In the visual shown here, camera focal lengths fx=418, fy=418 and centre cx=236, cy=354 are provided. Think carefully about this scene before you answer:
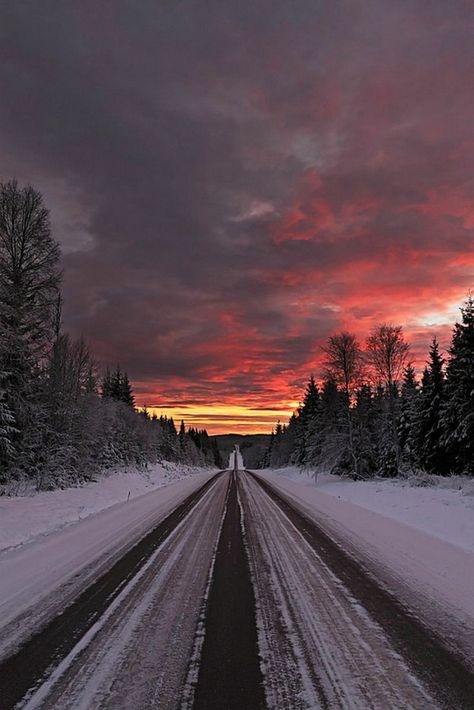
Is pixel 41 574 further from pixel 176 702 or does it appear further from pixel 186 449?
pixel 186 449

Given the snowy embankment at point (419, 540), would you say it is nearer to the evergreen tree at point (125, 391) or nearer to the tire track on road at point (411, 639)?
the tire track on road at point (411, 639)

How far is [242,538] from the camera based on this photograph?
895 cm

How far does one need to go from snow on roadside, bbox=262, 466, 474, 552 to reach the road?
404 centimetres

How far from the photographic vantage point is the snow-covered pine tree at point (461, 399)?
2477cm

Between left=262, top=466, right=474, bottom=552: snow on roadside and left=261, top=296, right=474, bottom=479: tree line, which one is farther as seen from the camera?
left=261, top=296, right=474, bottom=479: tree line

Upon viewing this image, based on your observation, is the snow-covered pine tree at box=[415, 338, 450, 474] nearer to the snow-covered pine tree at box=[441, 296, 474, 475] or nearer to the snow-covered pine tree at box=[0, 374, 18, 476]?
the snow-covered pine tree at box=[441, 296, 474, 475]

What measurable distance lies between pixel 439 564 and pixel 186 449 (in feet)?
288

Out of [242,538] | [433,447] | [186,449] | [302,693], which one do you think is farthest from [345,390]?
[186,449]

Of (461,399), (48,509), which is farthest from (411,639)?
(461,399)

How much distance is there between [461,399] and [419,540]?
19664 millimetres

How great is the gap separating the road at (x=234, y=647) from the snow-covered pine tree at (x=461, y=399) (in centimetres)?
2162

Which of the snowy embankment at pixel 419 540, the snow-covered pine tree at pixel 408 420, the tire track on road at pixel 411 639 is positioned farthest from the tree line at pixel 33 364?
the snow-covered pine tree at pixel 408 420

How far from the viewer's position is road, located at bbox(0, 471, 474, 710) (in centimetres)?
307

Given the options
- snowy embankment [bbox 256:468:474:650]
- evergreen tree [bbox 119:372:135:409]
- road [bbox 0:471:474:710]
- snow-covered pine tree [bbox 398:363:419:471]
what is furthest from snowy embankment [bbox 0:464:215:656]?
evergreen tree [bbox 119:372:135:409]
